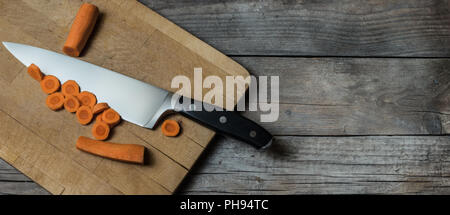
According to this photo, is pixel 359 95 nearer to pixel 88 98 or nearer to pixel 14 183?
pixel 88 98

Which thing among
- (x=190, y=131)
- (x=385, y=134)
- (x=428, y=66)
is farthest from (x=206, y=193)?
(x=428, y=66)

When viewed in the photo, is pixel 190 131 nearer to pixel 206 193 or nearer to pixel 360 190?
pixel 206 193

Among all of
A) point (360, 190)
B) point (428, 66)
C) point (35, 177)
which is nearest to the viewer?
point (35, 177)

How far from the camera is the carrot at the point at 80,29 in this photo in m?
1.63

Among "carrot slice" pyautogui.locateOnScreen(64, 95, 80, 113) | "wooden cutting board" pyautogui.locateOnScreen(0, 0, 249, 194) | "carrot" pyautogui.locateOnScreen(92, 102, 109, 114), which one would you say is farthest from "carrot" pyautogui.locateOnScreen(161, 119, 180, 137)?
"carrot slice" pyautogui.locateOnScreen(64, 95, 80, 113)

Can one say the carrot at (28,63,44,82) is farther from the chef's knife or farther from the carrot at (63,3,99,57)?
the carrot at (63,3,99,57)

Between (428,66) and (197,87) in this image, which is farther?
(428,66)

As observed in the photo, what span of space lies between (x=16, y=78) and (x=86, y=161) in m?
0.47

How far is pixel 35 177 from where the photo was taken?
1.55 m

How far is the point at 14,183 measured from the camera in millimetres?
1626

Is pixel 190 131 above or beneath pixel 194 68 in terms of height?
beneath

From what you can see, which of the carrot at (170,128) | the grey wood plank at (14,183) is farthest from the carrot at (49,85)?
the carrot at (170,128)

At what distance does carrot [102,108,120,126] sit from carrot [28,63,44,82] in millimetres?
306

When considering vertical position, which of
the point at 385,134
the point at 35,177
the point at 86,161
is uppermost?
the point at 385,134
